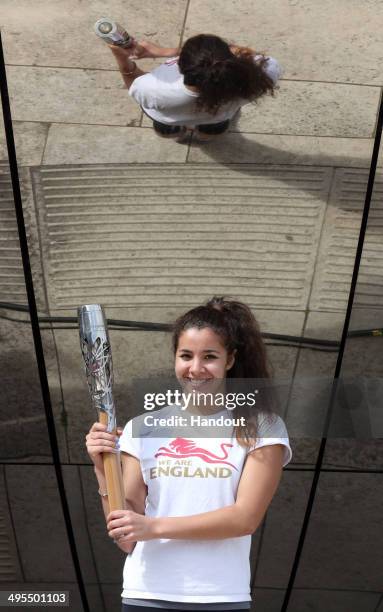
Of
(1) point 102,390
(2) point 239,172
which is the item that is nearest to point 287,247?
(2) point 239,172

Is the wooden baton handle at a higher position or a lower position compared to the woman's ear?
lower

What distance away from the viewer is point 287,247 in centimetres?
325

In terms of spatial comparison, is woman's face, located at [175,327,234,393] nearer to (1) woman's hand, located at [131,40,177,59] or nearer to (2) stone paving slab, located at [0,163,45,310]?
(2) stone paving slab, located at [0,163,45,310]

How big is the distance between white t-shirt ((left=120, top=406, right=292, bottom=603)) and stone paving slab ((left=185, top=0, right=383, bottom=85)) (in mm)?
1136

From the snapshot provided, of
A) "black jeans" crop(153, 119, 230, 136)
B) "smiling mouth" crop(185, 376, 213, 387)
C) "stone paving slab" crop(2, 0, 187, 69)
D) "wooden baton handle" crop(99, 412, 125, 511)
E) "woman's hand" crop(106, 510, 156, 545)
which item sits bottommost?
"woman's hand" crop(106, 510, 156, 545)

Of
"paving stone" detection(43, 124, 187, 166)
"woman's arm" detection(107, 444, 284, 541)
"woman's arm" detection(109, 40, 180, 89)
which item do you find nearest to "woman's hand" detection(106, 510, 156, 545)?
"woman's arm" detection(107, 444, 284, 541)

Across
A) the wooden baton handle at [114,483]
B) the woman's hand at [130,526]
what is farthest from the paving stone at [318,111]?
the woman's hand at [130,526]

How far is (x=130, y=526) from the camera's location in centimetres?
263

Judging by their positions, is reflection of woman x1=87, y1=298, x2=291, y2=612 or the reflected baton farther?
the reflected baton

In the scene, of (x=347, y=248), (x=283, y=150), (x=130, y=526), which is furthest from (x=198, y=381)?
(x=283, y=150)

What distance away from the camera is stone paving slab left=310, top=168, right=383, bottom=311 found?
3.27m

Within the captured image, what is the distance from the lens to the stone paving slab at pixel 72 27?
10.8ft

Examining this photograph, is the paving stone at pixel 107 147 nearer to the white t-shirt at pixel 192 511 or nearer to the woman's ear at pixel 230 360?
the woman's ear at pixel 230 360

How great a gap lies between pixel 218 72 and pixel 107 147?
394 millimetres
